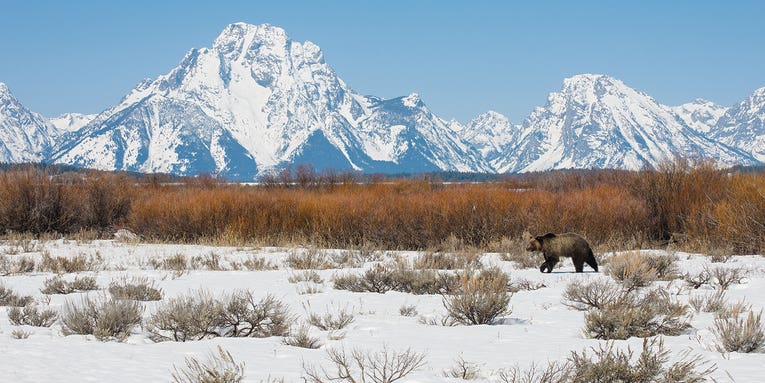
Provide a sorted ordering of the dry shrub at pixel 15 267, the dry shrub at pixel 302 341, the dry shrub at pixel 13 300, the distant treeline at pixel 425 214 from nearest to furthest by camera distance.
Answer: the dry shrub at pixel 302 341, the dry shrub at pixel 13 300, the dry shrub at pixel 15 267, the distant treeline at pixel 425 214

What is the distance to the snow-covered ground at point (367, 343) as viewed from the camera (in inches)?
192

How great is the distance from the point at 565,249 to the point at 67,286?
7.06 meters

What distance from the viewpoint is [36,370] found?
4738 millimetres

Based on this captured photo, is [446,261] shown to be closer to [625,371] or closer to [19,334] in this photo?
[19,334]

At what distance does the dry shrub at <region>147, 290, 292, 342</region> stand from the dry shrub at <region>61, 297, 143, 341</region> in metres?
0.18

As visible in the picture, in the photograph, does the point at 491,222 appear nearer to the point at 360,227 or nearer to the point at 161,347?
the point at 360,227

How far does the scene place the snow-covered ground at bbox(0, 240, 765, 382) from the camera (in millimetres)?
4887

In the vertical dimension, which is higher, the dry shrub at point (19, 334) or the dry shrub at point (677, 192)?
the dry shrub at point (677, 192)

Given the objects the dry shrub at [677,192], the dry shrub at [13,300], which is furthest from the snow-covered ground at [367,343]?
the dry shrub at [677,192]

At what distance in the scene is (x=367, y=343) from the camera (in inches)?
242

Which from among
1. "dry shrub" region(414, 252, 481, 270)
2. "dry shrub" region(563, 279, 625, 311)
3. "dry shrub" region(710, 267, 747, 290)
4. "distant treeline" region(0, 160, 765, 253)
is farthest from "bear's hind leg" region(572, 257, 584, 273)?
"distant treeline" region(0, 160, 765, 253)

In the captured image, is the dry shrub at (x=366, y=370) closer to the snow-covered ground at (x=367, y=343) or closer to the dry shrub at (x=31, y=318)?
the snow-covered ground at (x=367, y=343)

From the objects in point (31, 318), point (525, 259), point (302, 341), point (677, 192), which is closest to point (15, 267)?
point (31, 318)

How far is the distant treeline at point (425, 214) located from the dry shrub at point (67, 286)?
7.01 metres
